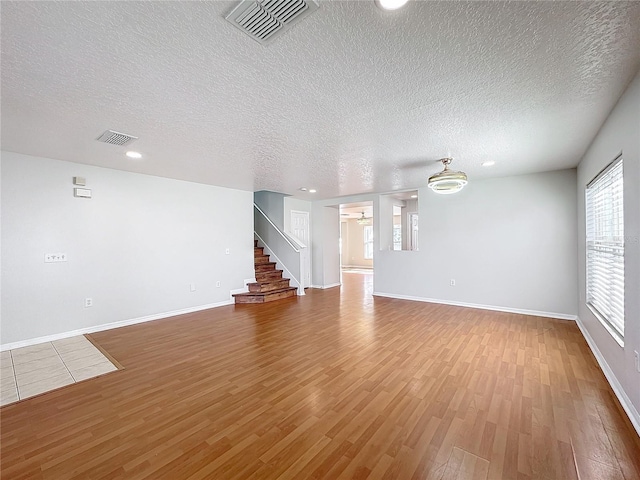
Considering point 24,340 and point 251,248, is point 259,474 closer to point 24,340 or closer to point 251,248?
point 24,340

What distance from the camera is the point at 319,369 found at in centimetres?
280

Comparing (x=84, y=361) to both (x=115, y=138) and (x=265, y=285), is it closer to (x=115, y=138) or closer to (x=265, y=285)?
(x=115, y=138)

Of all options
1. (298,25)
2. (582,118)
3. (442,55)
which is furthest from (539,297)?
(298,25)

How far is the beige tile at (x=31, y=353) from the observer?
314 centimetres

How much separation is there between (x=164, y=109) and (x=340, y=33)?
169cm

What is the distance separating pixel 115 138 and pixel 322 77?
252 cm

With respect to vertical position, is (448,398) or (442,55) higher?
(442,55)

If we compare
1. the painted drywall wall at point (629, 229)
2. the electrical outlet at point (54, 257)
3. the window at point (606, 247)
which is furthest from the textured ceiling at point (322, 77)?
the electrical outlet at point (54, 257)

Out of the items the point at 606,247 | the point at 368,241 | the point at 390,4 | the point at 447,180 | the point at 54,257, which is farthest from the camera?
the point at 368,241

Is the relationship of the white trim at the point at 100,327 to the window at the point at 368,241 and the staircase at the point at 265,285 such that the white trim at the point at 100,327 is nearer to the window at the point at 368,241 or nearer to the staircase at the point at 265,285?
the staircase at the point at 265,285

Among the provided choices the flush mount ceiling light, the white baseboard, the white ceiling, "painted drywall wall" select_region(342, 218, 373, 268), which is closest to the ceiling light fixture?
the white ceiling

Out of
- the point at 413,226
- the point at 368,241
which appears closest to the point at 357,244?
the point at 368,241

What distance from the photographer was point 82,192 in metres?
4.04

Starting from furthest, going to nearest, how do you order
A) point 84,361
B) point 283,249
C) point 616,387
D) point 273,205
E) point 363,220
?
point 363,220 → point 273,205 → point 283,249 → point 84,361 → point 616,387
